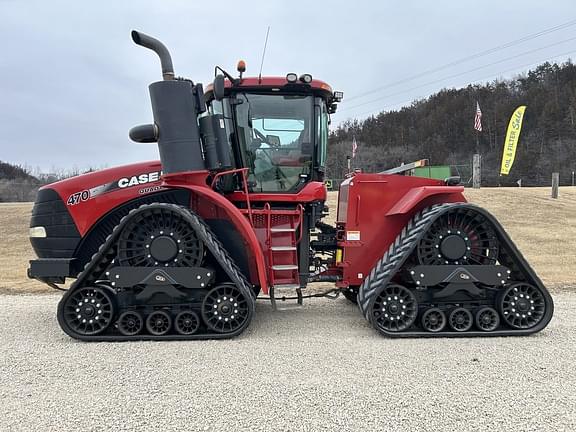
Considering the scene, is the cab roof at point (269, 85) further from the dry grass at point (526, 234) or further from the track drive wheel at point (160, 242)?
the dry grass at point (526, 234)

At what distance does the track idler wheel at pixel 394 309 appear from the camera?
495 cm

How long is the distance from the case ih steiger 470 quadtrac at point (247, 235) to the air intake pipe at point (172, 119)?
13 millimetres

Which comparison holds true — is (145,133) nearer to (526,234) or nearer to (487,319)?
(487,319)

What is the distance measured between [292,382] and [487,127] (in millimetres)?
97948

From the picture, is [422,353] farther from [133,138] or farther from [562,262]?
→ [562,262]

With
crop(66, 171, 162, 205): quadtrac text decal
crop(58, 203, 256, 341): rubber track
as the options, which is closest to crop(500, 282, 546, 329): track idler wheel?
crop(58, 203, 256, 341): rubber track

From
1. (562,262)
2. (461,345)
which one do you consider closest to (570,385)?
(461,345)

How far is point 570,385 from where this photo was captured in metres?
3.65

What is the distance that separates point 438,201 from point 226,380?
3.29 metres

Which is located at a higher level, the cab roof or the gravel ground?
the cab roof

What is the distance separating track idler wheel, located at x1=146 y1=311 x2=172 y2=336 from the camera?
488 centimetres

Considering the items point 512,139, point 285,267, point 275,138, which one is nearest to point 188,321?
point 285,267

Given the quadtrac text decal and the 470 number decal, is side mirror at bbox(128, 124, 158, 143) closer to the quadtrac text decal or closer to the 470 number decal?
the quadtrac text decal

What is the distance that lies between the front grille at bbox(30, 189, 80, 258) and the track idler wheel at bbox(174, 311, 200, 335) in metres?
1.59
